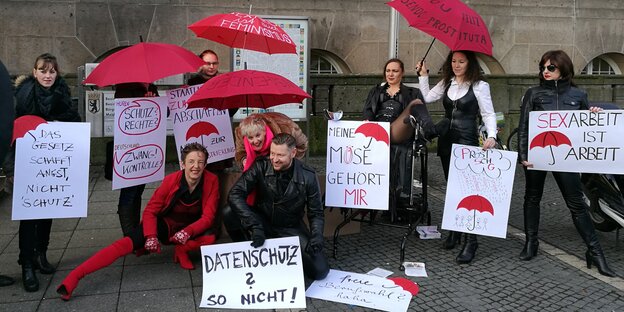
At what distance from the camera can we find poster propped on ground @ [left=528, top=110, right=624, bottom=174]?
4.45 metres

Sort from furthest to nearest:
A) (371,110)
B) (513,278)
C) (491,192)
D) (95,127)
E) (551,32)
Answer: (551,32), (95,127), (371,110), (491,192), (513,278)

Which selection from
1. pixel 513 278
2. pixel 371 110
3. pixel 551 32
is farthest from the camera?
pixel 551 32

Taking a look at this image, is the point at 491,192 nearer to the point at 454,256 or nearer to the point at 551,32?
the point at 454,256

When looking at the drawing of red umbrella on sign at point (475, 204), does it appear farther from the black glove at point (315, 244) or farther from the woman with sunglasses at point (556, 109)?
the black glove at point (315, 244)

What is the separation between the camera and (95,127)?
8.57 metres

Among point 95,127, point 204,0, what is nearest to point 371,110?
point 95,127

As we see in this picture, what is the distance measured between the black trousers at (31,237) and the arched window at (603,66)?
1434 cm

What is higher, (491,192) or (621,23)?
(621,23)

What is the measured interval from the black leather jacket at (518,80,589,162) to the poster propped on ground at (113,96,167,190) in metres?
3.15

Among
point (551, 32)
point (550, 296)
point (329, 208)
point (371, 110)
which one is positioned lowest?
point (550, 296)

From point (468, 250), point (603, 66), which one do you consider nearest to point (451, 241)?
point (468, 250)

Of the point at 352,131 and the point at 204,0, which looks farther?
the point at 204,0

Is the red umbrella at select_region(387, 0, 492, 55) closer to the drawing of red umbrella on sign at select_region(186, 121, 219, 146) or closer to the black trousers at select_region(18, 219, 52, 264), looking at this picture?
the drawing of red umbrella on sign at select_region(186, 121, 219, 146)

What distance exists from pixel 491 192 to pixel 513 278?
0.74m
